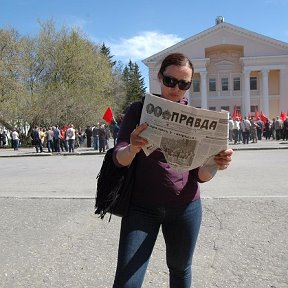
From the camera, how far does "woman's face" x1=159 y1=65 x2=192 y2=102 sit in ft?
8.20

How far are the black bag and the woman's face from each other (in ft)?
1.46

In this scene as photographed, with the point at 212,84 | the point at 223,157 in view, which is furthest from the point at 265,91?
the point at 223,157

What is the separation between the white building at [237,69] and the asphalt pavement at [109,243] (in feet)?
166

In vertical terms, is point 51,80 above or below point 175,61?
above

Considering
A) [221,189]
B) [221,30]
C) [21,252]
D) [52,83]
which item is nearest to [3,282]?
[21,252]

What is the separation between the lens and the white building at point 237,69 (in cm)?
6025

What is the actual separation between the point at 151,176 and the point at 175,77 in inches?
23.8

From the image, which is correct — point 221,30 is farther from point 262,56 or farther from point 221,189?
point 221,189

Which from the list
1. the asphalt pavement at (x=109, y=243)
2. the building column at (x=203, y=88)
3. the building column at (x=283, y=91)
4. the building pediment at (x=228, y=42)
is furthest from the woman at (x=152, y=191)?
the building column at (x=283, y=91)

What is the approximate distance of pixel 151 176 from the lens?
2.51 m

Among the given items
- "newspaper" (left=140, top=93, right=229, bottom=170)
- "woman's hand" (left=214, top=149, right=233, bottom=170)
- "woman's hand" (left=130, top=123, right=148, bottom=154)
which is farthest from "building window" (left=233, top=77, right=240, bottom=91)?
"woman's hand" (left=130, top=123, right=148, bottom=154)

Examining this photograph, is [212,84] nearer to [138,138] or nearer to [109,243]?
[109,243]

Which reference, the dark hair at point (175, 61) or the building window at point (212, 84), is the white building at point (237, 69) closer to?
the building window at point (212, 84)

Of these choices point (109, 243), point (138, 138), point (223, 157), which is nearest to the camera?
point (138, 138)
